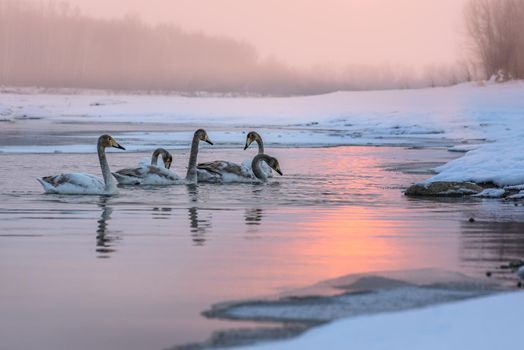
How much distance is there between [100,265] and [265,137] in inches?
1168

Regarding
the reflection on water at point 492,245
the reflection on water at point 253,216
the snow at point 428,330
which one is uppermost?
the snow at point 428,330

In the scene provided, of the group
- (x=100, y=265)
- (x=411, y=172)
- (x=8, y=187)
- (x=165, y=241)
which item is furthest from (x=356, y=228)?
(x=411, y=172)

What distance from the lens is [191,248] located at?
8.15 meters

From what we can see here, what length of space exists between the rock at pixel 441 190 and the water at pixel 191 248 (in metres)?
0.25

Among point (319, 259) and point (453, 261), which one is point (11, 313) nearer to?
point (319, 259)

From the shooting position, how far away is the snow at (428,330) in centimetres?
478

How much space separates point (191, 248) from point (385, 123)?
39908 mm

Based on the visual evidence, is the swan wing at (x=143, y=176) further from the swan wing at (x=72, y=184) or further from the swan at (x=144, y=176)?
the swan wing at (x=72, y=184)

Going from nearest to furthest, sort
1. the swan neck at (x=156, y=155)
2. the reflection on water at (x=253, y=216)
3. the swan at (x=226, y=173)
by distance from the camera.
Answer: the reflection on water at (x=253, y=216) < the swan at (x=226, y=173) < the swan neck at (x=156, y=155)

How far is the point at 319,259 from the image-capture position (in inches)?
298

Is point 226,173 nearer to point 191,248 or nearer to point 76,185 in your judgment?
point 76,185

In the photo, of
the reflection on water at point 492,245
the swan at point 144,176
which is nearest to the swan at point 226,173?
the swan at point 144,176

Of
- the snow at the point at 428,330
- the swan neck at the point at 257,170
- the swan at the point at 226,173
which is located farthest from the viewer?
the swan neck at the point at 257,170

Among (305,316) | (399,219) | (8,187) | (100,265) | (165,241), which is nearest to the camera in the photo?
(305,316)
